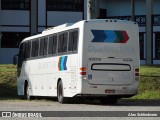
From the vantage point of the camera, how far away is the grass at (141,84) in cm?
2911

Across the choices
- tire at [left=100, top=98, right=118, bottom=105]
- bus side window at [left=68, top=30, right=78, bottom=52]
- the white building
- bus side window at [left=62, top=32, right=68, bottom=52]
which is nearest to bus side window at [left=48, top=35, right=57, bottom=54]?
bus side window at [left=62, top=32, right=68, bottom=52]

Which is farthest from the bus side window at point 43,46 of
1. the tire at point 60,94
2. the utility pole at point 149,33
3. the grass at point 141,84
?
the utility pole at point 149,33

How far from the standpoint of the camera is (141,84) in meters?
30.8

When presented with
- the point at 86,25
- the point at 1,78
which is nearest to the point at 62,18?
the point at 1,78

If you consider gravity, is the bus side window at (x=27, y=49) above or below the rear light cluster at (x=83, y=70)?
above

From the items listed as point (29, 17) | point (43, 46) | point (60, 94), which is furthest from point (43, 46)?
point (29, 17)

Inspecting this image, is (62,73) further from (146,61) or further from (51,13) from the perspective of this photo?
(146,61)

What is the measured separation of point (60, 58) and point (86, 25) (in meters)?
2.31

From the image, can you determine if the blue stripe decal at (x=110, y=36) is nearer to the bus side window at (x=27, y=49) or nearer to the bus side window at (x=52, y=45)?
the bus side window at (x=52, y=45)

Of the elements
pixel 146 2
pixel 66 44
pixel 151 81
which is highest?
pixel 146 2

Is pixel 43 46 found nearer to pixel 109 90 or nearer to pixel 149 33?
pixel 109 90

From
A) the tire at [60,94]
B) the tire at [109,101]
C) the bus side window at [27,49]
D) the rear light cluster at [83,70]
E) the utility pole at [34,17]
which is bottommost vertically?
the tire at [109,101]

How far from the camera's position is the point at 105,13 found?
57.0m

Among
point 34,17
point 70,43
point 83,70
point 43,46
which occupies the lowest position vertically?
point 83,70
